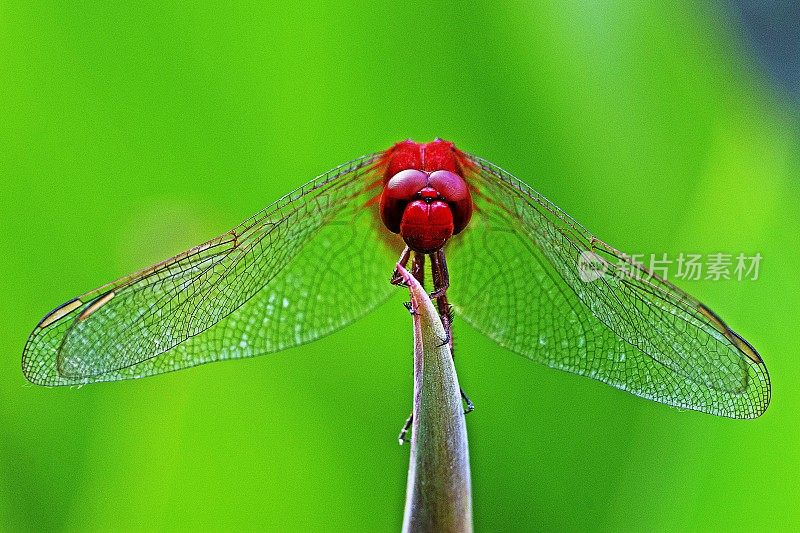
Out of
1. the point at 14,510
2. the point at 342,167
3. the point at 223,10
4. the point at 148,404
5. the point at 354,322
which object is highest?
the point at 223,10

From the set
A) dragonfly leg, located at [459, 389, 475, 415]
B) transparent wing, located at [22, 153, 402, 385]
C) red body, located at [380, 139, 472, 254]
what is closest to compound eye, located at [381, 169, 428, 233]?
red body, located at [380, 139, 472, 254]

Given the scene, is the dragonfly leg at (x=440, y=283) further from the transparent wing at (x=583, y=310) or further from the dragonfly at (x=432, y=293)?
the transparent wing at (x=583, y=310)

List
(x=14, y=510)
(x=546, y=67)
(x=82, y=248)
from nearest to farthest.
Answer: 1. (x=14, y=510)
2. (x=82, y=248)
3. (x=546, y=67)

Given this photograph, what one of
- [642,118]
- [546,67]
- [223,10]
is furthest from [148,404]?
[642,118]

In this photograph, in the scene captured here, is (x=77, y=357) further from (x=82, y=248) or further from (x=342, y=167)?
(x=342, y=167)

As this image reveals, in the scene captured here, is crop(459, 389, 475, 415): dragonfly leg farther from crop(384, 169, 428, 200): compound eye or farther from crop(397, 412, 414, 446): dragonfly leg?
crop(384, 169, 428, 200): compound eye

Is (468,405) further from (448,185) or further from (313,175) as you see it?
(313,175)
